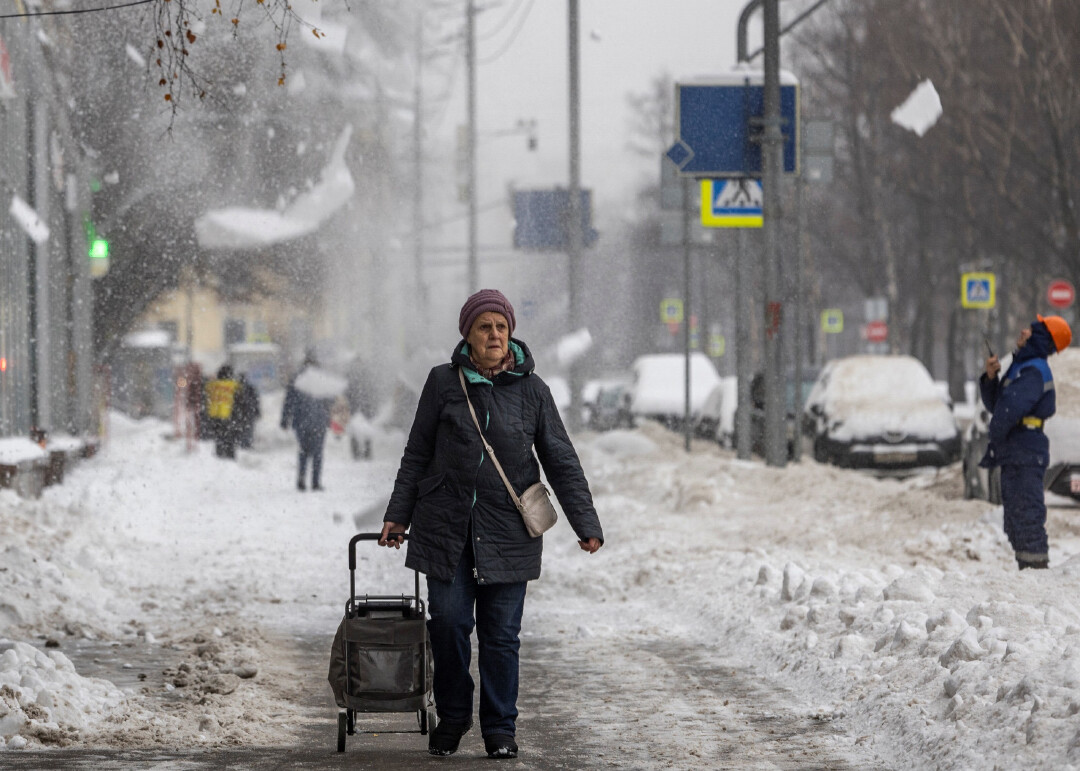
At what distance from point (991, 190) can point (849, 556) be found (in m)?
25.5

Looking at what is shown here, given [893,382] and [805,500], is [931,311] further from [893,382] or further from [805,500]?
[805,500]

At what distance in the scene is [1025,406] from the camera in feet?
33.0

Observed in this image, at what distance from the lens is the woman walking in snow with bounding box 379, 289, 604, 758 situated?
564cm

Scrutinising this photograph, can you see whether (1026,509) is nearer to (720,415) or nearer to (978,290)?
(720,415)

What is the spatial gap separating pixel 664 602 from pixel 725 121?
324 inches

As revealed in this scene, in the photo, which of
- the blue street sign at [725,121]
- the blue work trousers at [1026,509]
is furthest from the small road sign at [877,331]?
the blue work trousers at [1026,509]

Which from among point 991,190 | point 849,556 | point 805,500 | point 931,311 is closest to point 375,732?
point 849,556

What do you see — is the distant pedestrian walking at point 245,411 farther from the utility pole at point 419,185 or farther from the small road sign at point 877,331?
the small road sign at point 877,331

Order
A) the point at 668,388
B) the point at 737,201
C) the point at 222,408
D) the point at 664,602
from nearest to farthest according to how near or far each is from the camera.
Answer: the point at 664,602 < the point at 737,201 < the point at 222,408 < the point at 668,388

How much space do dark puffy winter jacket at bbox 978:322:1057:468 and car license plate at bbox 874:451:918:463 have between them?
1034 cm

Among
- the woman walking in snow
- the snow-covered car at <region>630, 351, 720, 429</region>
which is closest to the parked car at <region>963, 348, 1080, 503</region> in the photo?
the woman walking in snow

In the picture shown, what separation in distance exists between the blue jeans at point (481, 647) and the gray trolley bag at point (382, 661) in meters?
0.06

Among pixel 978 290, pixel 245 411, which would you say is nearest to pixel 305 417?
pixel 245 411

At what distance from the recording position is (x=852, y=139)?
41156mm
